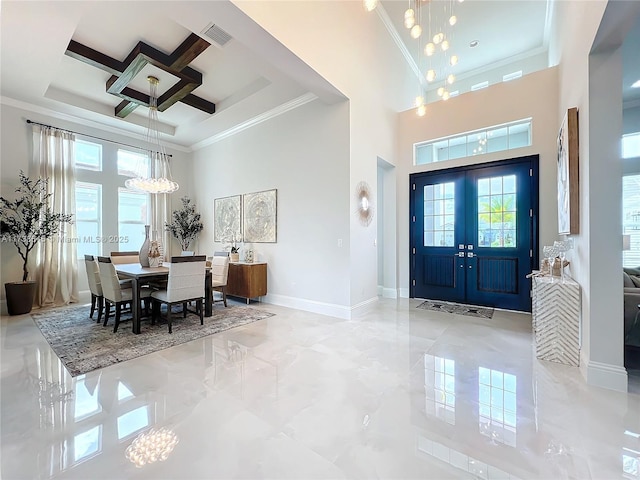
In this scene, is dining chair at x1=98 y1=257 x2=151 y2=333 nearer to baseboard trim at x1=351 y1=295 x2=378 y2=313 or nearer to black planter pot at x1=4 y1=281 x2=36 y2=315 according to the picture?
black planter pot at x1=4 y1=281 x2=36 y2=315

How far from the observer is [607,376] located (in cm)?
221

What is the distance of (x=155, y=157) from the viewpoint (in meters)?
6.83

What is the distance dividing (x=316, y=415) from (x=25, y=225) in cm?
594

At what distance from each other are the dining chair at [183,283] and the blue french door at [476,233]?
4036mm

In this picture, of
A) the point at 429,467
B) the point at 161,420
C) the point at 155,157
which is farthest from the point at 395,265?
the point at 155,157

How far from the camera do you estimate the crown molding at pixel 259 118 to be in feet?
15.5

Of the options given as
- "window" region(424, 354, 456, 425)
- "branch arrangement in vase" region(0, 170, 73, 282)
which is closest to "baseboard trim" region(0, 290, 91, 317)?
"branch arrangement in vase" region(0, 170, 73, 282)

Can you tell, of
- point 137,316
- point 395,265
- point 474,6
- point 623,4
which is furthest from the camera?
point 395,265

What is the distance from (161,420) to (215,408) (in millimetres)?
346

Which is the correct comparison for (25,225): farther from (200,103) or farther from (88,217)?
(200,103)

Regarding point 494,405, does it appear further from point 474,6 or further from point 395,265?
point 474,6

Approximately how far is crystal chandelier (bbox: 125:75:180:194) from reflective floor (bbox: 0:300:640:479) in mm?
2923

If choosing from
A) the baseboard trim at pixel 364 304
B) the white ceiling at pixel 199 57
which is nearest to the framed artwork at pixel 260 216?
the white ceiling at pixel 199 57

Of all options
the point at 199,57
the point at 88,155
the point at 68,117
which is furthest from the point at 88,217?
the point at 199,57
